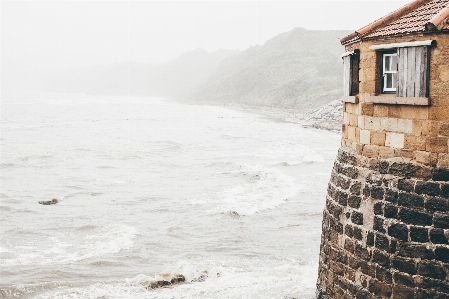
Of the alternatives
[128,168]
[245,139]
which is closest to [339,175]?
[128,168]

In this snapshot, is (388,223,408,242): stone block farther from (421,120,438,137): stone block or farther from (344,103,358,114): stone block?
(344,103,358,114): stone block

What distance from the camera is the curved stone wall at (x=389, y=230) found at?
7277 millimetres

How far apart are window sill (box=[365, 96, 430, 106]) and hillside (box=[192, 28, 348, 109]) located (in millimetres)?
87593

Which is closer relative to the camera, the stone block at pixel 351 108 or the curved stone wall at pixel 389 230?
the curved stone wall at pixel 389 230

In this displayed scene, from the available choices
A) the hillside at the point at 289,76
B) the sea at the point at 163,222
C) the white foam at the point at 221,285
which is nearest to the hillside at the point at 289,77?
the hillside at the point at 289,76

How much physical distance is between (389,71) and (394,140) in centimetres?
121

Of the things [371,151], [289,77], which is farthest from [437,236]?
[289,77]

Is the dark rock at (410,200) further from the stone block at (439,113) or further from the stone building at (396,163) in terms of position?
the stone block at (439,113)

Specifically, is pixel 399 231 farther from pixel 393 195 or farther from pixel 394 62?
pixel 394 62

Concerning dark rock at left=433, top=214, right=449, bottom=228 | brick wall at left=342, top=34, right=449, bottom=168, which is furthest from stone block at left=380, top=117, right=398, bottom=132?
dark rock at left=433, top=214, right=449, bottom=228

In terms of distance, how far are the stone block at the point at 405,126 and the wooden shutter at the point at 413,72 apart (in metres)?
0.41

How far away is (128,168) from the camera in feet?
118

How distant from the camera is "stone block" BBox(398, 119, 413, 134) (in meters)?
7.48

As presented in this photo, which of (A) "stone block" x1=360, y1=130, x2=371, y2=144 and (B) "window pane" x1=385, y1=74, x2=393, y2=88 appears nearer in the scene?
(B) "window pane" x1=385, y1=74, x2=393, y2=88
